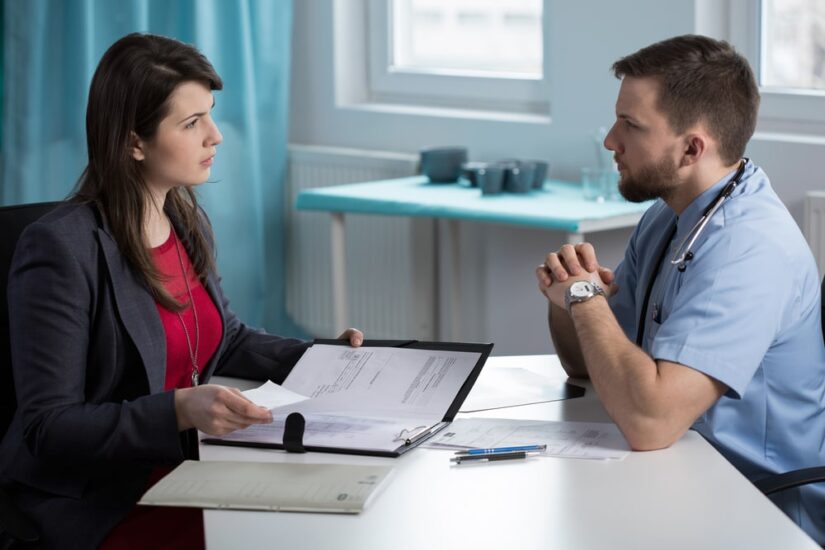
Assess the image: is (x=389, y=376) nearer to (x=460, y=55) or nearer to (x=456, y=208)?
(x=456, y=208)

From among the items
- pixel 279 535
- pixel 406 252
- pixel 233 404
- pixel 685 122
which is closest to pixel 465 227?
pixel 406 252

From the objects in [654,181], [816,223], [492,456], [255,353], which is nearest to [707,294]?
[654,181]

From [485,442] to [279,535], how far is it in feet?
1.21

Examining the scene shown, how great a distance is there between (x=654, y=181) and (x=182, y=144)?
73 centimetres

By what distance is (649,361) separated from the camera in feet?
5.38

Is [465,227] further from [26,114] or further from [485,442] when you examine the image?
[485,442]

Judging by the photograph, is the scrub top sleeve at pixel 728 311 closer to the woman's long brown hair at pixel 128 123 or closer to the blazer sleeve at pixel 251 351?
the blazer sleeve at pixel 251 351

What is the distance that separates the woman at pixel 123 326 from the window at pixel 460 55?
74.8 inches

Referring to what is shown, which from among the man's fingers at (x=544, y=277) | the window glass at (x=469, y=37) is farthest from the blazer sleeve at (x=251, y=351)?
the window glass at (x=469, y=37)

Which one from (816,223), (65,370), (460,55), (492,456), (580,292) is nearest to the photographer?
(492,456)

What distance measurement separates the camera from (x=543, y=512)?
1391 mm

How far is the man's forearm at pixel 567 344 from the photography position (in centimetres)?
197

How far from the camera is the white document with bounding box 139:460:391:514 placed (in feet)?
4.63

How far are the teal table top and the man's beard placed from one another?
42.9 inches
